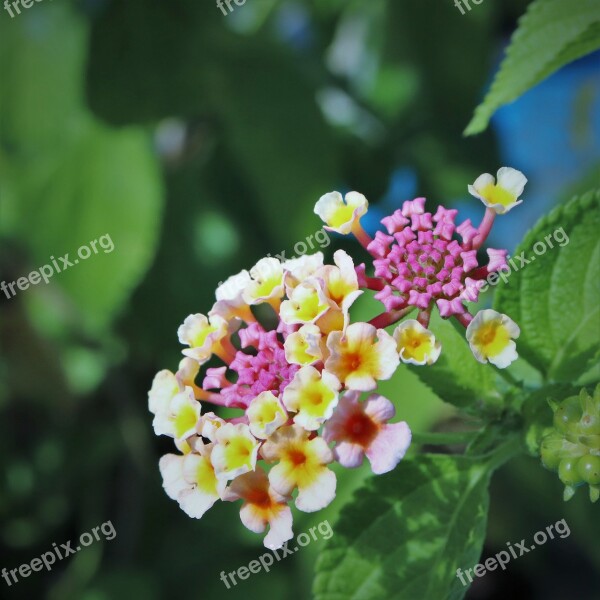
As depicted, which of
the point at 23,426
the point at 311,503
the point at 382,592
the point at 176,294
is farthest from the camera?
the point at 23,426

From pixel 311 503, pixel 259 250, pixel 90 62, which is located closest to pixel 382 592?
pixel 311 503

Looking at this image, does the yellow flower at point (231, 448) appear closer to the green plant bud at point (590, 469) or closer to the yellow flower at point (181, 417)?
the yellow flower at point (181, 417)

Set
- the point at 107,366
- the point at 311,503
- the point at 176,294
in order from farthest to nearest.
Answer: the point at 107,366 → the point at 176,294 → the point at 311,503

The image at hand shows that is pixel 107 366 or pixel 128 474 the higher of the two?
pixel 107 366

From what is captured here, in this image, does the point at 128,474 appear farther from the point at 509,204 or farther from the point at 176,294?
the point at 509,204

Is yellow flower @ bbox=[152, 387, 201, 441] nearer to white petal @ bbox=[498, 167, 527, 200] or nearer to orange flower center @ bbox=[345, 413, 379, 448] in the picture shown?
orange flower center @ bbox=[345, 413, 379, 448]

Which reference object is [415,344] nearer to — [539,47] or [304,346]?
[304,346]
